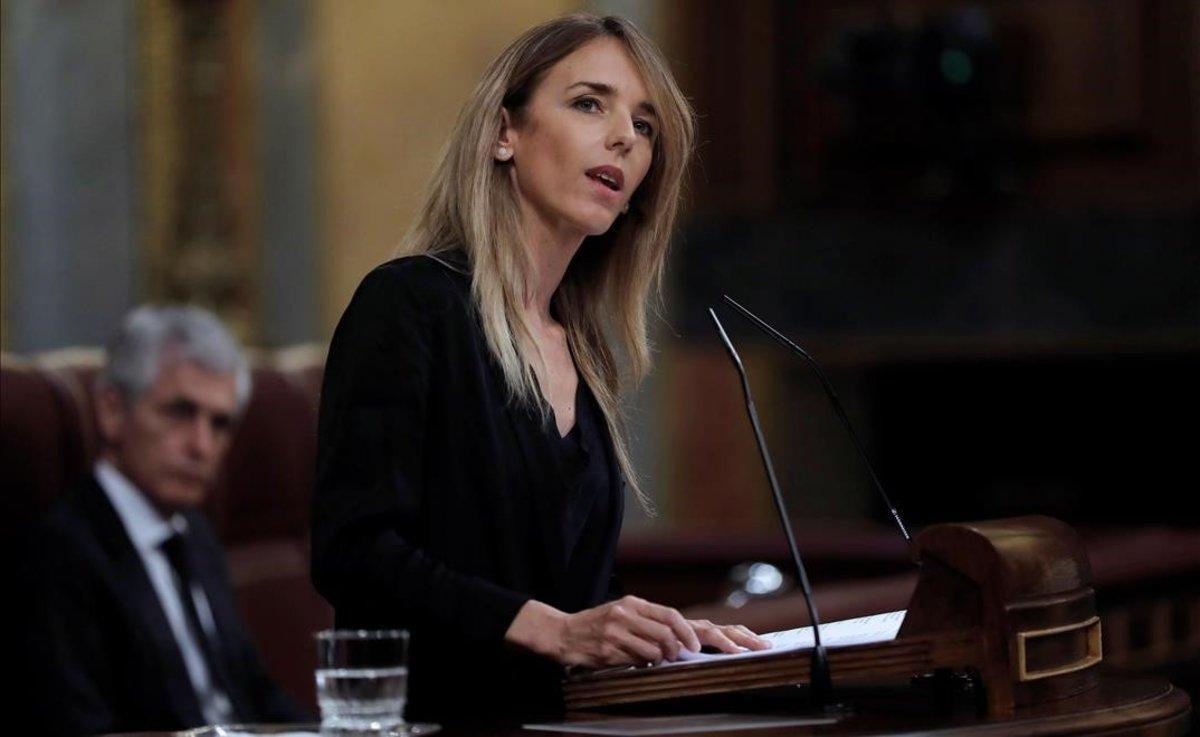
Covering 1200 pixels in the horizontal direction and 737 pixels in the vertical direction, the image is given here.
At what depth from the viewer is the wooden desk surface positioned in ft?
4.94

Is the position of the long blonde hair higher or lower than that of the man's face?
higher

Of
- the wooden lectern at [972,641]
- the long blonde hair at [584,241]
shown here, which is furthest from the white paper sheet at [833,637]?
the long blonde hair at [584,241]

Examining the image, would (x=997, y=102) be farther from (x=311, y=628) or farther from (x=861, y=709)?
(x=861, y=709)

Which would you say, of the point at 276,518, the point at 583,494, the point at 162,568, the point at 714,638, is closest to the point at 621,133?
the point at 583,494

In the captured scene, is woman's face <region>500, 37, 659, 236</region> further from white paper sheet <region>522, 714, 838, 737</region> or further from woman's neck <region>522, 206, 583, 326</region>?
white paper sheet <region>522, 714, 838, 737</region>

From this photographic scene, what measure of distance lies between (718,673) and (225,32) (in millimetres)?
4893

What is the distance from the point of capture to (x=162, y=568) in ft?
10.2

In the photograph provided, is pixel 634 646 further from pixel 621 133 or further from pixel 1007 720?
pixel 621 133

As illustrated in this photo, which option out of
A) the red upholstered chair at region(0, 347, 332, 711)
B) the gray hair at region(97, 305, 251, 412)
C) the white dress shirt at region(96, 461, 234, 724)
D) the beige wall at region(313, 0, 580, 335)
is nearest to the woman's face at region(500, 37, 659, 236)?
the white dress shirt at region(96, 461, 234, 724)

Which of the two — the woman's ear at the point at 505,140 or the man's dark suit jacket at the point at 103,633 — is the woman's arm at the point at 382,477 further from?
the man's dark suit jacket at the point at 103,633

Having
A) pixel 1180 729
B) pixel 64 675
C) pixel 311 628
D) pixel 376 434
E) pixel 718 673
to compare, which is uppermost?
pixel 376 434

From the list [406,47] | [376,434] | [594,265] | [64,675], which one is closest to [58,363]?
[64,675]

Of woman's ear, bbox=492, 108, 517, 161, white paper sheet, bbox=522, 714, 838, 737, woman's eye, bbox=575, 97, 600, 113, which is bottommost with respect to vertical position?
white paper sheet, bbox=522, 714, 838, 737

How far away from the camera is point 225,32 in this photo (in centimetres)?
616
